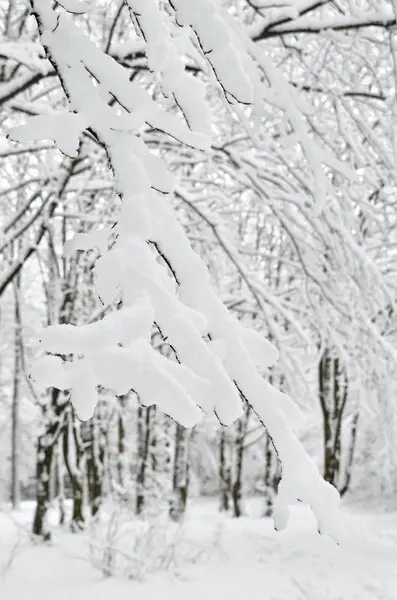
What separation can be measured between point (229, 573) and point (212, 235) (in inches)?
164

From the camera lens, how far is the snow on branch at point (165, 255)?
3.20 feet

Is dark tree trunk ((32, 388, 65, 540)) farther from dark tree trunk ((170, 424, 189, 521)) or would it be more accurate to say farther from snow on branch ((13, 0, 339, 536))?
snow on branch ((13, 0, 339, 536))

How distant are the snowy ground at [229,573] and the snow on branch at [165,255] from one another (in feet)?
11.5

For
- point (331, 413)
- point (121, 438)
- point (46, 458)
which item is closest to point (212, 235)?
point (46, 458)

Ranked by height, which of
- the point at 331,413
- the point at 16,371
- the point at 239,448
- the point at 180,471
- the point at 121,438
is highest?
the point at 16,371

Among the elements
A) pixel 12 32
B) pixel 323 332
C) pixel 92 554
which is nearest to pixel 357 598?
pixel 92 554

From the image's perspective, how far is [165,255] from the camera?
3.63 ft

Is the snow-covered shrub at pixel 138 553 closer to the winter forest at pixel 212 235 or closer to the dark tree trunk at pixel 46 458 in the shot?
the winter forest at pixel 212 235

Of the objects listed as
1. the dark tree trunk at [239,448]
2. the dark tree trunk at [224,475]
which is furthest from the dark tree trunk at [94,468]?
the dark tree trunk at [224,475]

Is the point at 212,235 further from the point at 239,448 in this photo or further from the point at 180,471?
the point at 239,448

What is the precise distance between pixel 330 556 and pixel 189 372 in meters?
8.19

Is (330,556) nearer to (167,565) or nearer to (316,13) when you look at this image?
(167,565)

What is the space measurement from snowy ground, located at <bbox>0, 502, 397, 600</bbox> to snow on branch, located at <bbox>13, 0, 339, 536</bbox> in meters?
3.52

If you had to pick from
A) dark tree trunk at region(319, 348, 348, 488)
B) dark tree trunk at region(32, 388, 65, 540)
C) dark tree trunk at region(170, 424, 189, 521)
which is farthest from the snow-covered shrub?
dark tree trunk at region(170, 424, 189, 521)
